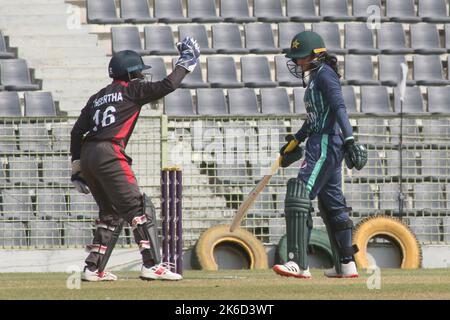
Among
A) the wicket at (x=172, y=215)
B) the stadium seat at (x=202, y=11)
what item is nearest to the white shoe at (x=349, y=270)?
the wicket at (x=172, y=215)

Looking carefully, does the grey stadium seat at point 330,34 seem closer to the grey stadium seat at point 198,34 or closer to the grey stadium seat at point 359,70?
the grey stadium seat at point 359,70

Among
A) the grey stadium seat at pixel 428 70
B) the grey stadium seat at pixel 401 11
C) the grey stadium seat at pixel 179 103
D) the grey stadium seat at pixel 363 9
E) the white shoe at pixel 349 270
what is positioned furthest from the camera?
the grey stadium seat at pixel 401 11

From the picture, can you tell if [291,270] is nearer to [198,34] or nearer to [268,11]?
[198,34]

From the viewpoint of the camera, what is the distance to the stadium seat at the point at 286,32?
19.7 m

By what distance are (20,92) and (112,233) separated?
9341mm

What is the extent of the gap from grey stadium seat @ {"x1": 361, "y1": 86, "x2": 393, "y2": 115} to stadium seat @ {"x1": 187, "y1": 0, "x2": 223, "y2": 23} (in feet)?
9.05

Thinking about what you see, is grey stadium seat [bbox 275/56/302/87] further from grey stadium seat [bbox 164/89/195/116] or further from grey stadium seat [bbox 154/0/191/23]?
grey stadium seat [bbox 154/0/191/23]

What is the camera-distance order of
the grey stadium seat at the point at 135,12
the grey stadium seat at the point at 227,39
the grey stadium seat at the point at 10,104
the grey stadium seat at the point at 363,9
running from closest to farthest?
A: the grey stadium seat at the point at 10,104 → the grey stadium seat at the point at 227,39 → the grey stadium seat at the point at 135,12 → the grey stadium seat at the point at 363,9

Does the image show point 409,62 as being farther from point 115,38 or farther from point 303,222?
point 303,222

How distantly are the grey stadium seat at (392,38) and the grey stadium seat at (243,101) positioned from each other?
2.75 metres

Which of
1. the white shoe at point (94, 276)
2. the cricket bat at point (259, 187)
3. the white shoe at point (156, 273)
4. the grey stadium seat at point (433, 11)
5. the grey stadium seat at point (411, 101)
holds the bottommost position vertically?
the white shoe at point (94, 276)

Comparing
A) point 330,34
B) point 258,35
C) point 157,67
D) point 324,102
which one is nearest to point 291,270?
point 324,102

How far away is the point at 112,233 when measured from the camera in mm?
9484
